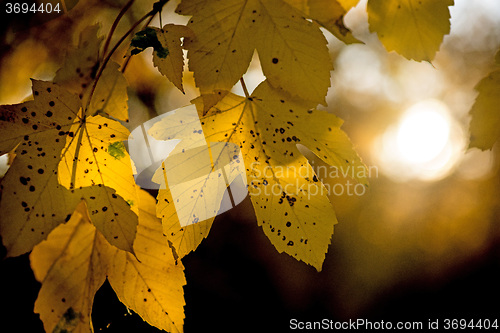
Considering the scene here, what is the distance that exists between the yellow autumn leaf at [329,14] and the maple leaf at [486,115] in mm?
477

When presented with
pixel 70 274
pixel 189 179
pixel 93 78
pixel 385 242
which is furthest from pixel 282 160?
pixel 385 242

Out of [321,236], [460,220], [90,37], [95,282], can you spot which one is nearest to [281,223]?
[321,236]

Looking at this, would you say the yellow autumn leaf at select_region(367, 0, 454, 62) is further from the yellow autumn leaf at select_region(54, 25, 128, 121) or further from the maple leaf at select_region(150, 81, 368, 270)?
the yellow autumn leaf at select_region(54, 25, 128, 121)

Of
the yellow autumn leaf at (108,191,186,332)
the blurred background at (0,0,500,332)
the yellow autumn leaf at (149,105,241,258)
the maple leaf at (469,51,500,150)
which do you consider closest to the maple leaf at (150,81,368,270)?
the yellow autumn leaf at (149,105,241,258)

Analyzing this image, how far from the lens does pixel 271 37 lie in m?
0.64

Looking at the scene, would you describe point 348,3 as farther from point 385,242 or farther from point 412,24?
point 385,242

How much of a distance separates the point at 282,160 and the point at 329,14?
0.30 m

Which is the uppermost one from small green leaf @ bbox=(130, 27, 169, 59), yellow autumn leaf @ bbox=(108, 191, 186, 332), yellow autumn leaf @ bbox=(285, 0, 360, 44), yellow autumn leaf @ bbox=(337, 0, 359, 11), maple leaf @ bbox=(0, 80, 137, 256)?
yellow autumn leaf @ bbox=(337, 0, 359, 11)

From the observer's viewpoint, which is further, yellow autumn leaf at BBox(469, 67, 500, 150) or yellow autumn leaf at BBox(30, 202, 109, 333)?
yellow autumn leaf at BBox(469, 67, 500, 150)

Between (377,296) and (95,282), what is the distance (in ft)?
23.7

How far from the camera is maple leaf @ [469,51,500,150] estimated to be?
0.86 m

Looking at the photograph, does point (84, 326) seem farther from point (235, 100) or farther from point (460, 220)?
point (460, 220)

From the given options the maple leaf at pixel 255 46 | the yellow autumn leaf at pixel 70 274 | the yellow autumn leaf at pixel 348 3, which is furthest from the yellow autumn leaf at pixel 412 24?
the yellow autumn leaf at pixel 70 274

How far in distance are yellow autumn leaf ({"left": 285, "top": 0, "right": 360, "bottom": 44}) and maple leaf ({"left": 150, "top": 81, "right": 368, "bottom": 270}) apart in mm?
152
